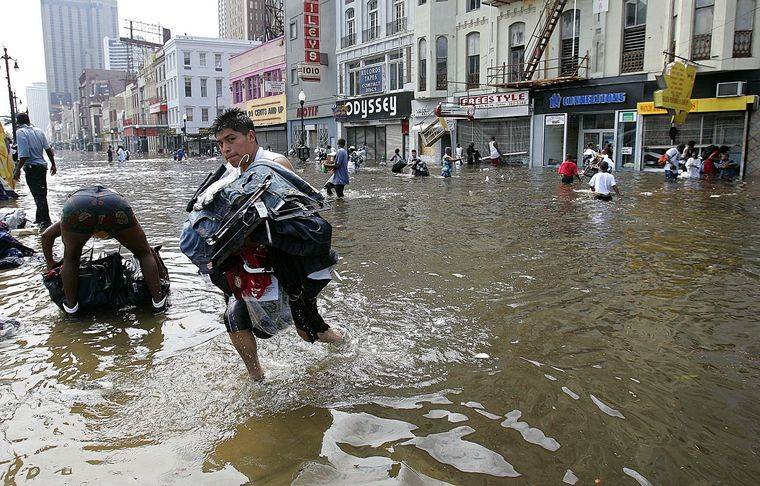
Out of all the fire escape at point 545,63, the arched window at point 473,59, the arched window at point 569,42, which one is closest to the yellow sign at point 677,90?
the fire escape at point 545,63

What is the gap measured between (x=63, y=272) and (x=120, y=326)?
64 cm

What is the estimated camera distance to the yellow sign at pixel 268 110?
1944 inches

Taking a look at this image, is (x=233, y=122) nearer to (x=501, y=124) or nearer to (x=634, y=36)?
(x=634, y=36)

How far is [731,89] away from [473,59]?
13.5m

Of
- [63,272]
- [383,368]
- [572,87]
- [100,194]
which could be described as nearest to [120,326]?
[63,272]

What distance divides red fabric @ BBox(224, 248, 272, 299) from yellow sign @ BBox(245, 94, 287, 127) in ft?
155

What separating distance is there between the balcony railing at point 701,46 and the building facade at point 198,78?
183 ft

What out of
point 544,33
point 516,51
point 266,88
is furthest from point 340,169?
point 266,88

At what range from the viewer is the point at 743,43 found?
814 inches

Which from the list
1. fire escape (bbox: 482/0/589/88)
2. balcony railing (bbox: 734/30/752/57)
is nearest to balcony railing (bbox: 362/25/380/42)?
fire escape (bbox: 482/0/589/88)

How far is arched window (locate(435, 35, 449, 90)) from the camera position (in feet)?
106

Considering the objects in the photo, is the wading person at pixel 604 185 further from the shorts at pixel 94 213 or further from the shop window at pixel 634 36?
the shop window at pixel 634 36

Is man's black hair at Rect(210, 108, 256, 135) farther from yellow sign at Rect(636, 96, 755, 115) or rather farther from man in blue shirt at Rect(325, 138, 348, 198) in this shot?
yellow sign at Rect(636, 96, 755, 115)

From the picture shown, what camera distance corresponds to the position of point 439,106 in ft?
104
